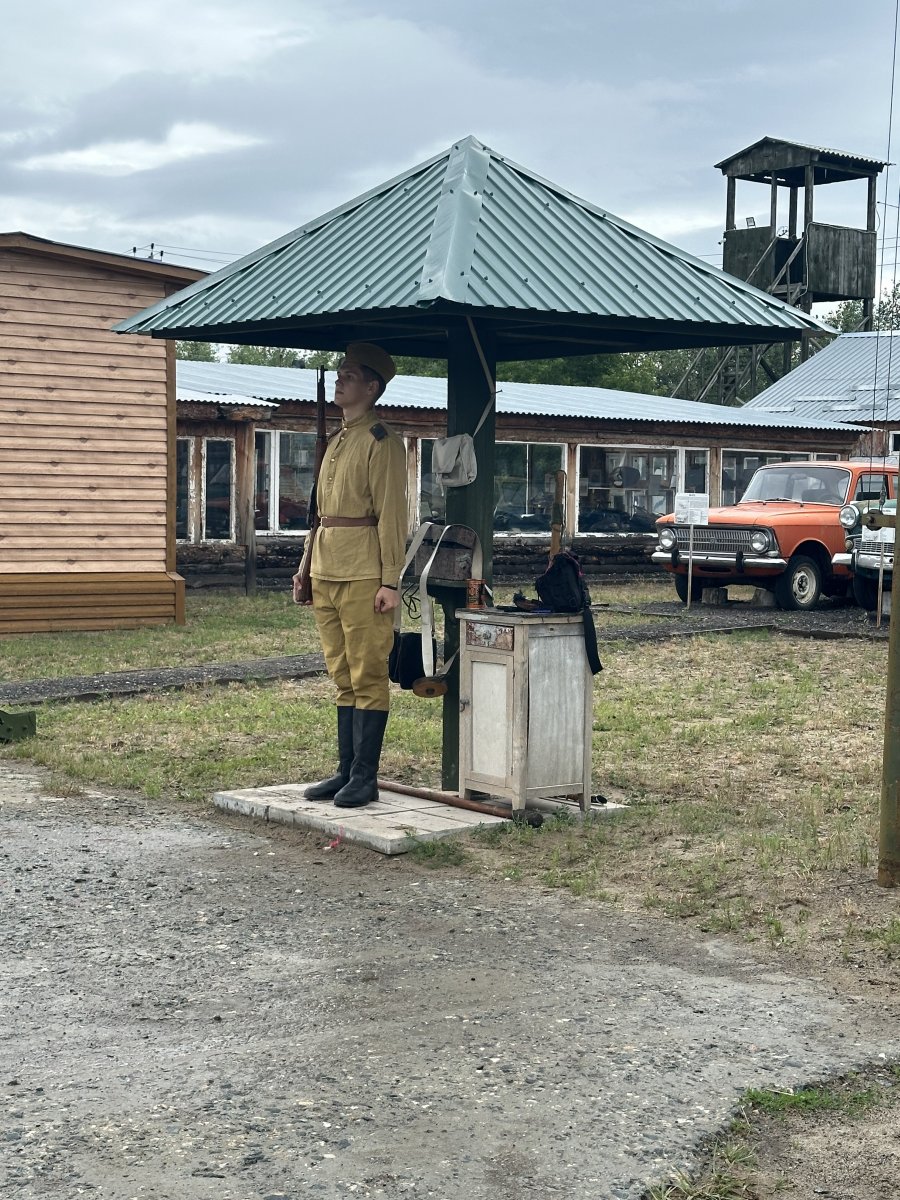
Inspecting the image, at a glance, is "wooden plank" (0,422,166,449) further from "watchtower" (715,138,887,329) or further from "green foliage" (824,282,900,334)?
"green foliage" (824,282,900,334)

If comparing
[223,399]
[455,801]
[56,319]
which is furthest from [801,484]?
[455,801]

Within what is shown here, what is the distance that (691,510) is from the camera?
71.4 feet

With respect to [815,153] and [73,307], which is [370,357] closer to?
[73,307]

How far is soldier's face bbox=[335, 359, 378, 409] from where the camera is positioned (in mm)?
7914

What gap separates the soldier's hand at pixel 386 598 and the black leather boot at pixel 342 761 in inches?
23.6

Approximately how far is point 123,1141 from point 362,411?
180 inches

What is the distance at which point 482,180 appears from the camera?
8.09 m

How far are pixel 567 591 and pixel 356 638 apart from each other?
3.37 feet

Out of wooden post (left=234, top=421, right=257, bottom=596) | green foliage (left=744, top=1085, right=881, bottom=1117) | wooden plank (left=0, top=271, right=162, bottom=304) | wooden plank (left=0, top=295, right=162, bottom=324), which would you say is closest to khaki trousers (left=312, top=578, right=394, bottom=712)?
green foliage (left=744, top=1085, right=881, bottom=1117)

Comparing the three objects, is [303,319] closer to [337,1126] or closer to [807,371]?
[337,1126]

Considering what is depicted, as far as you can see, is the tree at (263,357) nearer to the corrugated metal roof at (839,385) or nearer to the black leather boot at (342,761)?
the corrugated metal roof at (839,385)

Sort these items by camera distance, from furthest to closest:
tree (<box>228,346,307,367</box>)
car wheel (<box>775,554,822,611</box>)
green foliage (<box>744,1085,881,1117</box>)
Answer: tree (<box>228,346,307,367</box>), car wheel (<box>775,554,822,611</box>), green foliage (<box>744,1085,881,1117</box>)

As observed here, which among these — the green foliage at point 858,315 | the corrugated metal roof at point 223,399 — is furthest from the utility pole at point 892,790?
the green foliage at point 858,315

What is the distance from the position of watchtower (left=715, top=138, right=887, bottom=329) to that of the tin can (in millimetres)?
34595
